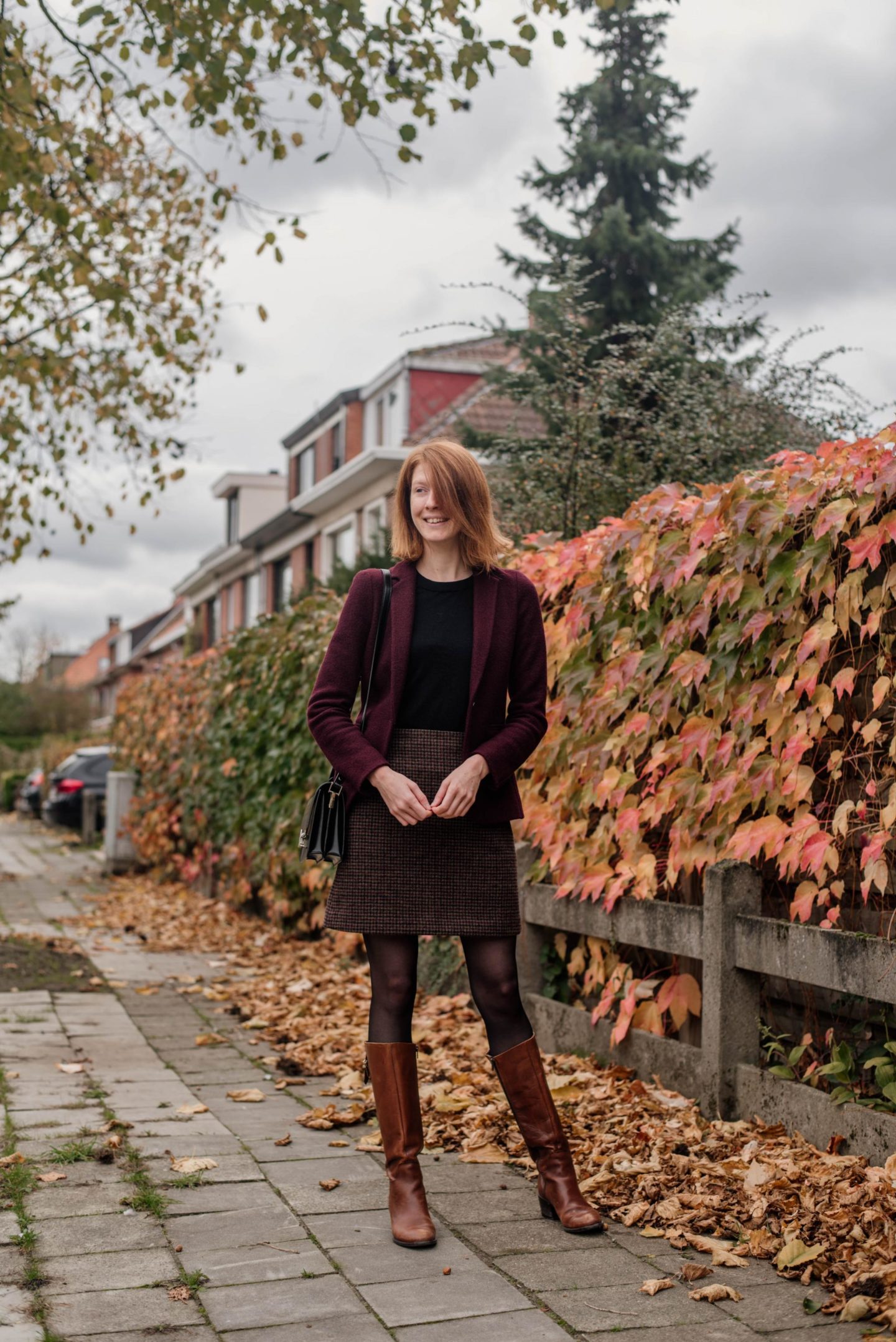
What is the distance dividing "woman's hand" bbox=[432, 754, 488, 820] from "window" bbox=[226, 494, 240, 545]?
34887 millimetres

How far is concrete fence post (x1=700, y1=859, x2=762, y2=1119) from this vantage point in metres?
4.05

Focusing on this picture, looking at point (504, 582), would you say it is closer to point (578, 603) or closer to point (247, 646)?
point (578, 603)

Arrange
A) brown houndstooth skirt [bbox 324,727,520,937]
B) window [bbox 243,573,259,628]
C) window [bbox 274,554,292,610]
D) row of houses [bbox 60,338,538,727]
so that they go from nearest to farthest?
brown houndstooth skirt [bbox 324,727,520,937]
row of houses [bbox 60,338,538,727]
window [bbox 274,554,292,610]
window [bbox 243,573,259,628]

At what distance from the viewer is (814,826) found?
3.78 meters

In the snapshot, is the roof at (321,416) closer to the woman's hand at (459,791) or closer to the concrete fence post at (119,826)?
the concrete fence post at (119,826)

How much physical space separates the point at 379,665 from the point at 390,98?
4752mm

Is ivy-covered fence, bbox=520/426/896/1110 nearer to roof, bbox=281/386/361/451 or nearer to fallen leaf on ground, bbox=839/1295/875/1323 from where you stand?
fallen leaf on ground, bbox=839/1295/875/1323

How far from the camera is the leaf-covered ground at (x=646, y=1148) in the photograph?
3086 mm

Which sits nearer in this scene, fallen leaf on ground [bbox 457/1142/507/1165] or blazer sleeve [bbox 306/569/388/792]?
blazer sleeve [bbox 306/569/388/792]

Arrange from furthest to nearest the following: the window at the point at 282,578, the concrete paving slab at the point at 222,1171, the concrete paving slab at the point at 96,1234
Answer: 1. the window at the point at 282,578
2. the concrete paving slab at the point at 222,1171
3. the concrete paving slab at the point at 96,1234

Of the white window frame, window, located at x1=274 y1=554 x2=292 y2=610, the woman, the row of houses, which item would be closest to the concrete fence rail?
the woman

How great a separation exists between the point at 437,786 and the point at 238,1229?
4.12 ft

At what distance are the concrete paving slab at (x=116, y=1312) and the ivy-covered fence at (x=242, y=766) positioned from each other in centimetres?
371

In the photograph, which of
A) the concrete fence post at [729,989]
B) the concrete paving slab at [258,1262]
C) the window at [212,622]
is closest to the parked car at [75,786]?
the concrete fence post at [729,989]
